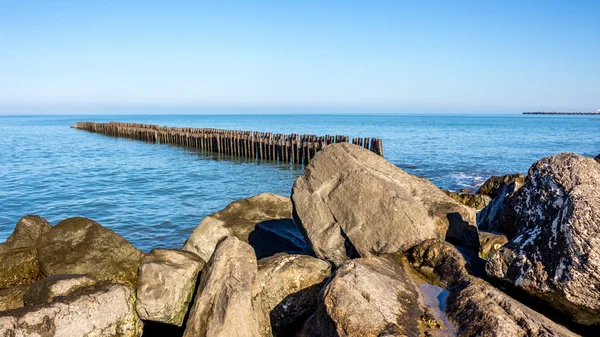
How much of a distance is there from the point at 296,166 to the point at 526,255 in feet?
74.9

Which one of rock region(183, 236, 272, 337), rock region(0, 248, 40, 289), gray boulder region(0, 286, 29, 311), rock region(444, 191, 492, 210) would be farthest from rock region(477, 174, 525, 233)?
rock region(0, 248, 40, 289)

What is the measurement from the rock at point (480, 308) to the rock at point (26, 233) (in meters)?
6.22

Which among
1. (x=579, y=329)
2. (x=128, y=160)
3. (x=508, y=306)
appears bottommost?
(x=128, y=160)

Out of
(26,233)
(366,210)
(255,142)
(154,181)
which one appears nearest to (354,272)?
(366,210)

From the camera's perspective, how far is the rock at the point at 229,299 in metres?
5.18

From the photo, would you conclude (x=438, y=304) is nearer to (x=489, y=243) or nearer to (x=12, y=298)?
(x=489, y=243)

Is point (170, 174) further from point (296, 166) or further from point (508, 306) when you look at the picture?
point (508, 306)

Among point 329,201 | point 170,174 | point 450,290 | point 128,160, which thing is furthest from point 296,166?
point 450,290

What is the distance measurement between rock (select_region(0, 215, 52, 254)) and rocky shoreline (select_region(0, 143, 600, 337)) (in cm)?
2

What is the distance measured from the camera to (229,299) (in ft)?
17.5

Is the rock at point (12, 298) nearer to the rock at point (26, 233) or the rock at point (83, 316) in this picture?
the rock at point (83, 316)

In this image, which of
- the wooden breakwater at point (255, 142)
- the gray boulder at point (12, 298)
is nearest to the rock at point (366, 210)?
the gray boulder at point (12, 298)

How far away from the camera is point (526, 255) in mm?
4984

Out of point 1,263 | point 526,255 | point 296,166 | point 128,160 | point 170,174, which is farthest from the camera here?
point 128,160
